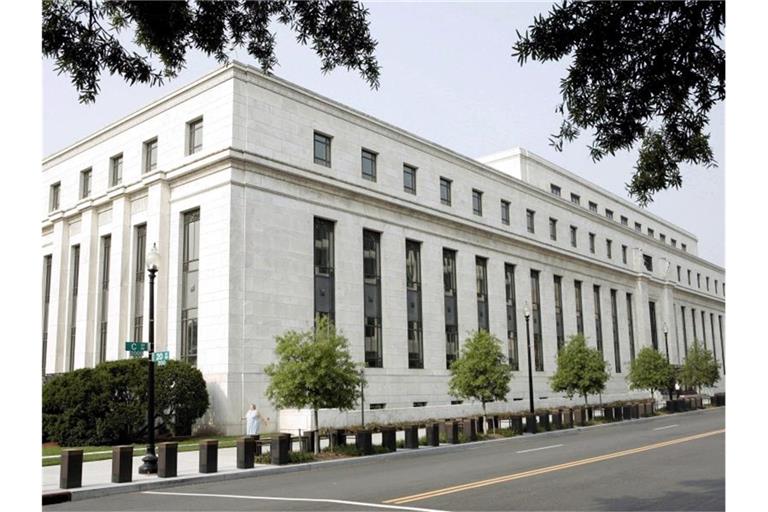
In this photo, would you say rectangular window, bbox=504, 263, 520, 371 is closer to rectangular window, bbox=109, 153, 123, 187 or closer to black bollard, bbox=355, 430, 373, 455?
rectangular window, bbox=109, 153, 123, 187

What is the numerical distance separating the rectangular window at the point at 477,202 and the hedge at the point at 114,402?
25.8 meters

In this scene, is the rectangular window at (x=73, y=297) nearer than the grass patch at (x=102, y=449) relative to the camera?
No

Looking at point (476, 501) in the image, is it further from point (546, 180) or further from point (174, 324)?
point (546, 180)

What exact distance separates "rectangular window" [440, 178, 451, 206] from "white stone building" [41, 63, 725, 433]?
0.29 feet

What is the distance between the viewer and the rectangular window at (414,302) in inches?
1662

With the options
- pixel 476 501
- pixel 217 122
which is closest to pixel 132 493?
pixel 476 501

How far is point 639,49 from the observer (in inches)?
296

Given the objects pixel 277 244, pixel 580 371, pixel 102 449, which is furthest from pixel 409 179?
pixel 102 449

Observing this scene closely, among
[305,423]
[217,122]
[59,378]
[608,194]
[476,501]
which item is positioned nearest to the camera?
[476,501]

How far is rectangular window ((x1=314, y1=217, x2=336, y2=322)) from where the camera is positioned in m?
36.8

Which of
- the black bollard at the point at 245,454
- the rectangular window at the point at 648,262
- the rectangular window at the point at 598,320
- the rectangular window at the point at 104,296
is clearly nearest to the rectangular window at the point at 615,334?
the rectangular window at the point at 598,320

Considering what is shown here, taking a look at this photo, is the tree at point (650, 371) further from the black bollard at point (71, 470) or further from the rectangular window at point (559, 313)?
the black bollard at point (71, 470)

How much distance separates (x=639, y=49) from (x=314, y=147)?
31.2 m

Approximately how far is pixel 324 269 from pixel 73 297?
1524 cm
